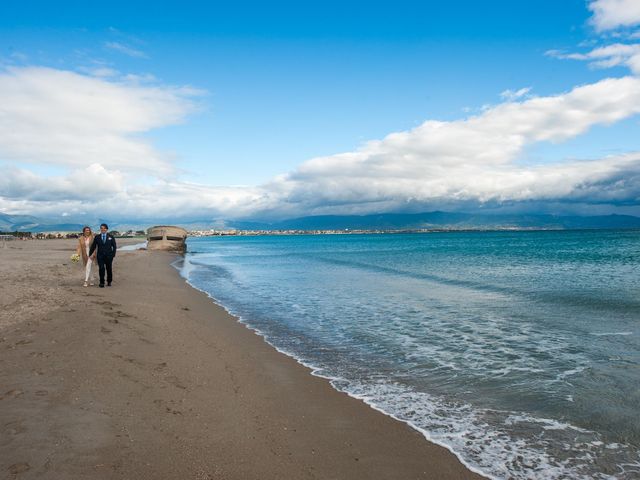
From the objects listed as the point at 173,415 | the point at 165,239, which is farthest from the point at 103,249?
the point at 165,239

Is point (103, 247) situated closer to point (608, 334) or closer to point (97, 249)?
point (97, 249)

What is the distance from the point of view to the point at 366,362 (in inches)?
418

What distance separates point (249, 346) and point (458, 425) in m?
6.41

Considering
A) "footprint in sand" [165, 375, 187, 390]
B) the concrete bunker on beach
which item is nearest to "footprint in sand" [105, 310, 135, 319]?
"footprint in sand" [165, 375, 187, 390]

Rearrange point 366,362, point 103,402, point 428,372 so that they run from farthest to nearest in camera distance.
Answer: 1. point 366,362
2. point 428,372
3. point 103,402

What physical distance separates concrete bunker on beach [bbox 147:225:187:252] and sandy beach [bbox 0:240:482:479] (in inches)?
2170

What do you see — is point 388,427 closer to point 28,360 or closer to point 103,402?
point 103,402

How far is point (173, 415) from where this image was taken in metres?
6.15

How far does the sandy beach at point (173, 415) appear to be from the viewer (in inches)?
188

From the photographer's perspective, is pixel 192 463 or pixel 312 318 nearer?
pixel 192 463

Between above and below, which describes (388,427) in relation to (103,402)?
below

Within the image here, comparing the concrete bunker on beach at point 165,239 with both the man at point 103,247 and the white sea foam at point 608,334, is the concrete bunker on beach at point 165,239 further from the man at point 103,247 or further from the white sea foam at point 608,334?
the white sea foam at point 608,334

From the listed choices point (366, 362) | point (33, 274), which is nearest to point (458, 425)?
point (366, 362)

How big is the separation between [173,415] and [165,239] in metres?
62.8
